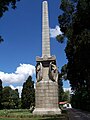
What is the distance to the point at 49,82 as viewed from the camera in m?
27.2

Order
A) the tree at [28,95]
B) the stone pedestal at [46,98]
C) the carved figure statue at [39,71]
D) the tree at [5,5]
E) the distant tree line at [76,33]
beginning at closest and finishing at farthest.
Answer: the tree at [5,5] < the stone pedestal at [46,98] < the carved figure statue at [39,71] < the distant tree line at [76,33] < the tree at [28,95]

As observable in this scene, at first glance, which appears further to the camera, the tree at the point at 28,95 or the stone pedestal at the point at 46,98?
the tree at the point at 28,95

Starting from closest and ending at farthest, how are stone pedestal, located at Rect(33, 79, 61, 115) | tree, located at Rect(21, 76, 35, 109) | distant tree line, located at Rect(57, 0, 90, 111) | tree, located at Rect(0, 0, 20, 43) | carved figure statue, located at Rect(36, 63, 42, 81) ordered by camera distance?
tree, located at Rect(0, 0, 20, 43) < stone pedestal, located at Rect(33, 79, 61, 115) < carved figure statue, located at Rect(36, 63, 42, 81) < distant tree line, located at Rect(57, 0, 90, 111) < tree, located at Rect(21, 76, 35, 109)

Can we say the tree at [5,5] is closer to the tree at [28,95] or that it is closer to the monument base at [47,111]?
the monument base at [47,111]

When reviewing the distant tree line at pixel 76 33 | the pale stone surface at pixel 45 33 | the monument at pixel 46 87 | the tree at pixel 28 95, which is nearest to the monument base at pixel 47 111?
the monument at pixel 46 87

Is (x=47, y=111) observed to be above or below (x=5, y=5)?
below

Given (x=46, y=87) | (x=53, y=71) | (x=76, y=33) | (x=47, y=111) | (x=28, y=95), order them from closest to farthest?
1. (x=47, y=111)
2. (x=46, y=87)
3. (x=53, y=71)
4. (x=76, y=33)
5. (x=28, y=95)

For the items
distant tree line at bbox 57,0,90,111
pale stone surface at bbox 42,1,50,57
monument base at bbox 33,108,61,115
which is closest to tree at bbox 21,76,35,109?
distant tree line at bbox 57,0,90,111

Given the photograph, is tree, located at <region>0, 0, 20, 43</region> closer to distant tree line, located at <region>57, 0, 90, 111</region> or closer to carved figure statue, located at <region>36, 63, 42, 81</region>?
carved figure statue, located at <region>36, 63, 42, 81</region>

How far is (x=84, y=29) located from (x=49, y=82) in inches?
432

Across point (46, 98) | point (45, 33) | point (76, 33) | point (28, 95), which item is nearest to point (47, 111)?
point (46, 98)

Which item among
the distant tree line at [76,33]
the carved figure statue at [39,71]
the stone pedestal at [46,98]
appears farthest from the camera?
the distant tree line at [76,33]

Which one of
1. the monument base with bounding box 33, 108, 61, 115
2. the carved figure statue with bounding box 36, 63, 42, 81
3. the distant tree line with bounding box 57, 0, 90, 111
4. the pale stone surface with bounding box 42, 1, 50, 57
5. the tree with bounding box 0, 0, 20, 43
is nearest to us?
the tree with bounding box 0, 0, 20, 43

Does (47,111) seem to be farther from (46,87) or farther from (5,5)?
(5,5)
